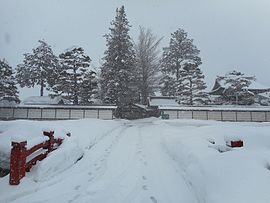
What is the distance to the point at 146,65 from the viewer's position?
4081 centimetres

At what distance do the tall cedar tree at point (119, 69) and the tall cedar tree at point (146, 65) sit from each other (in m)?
5.72

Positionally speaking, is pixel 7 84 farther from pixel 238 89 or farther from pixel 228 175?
pixel 228 175

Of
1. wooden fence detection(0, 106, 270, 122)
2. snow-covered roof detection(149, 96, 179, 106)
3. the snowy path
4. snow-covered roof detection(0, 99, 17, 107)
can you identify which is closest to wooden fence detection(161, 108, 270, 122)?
wooden fence detection(0, 106, 270, 122)

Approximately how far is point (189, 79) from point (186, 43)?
42.8 ft

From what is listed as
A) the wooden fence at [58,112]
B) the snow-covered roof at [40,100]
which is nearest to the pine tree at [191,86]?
the wooden fence at [58,112]

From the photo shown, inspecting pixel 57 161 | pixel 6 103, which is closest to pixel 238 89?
pixel 6 103

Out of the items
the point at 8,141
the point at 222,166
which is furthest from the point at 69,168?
the point at 222,166

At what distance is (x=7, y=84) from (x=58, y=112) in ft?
30.4

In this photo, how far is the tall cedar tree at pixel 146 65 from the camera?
40562 mm

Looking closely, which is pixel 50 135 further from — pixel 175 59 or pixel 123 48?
pixel 175 59

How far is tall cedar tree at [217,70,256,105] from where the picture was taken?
3488 centimetres

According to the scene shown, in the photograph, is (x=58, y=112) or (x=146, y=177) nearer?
(x=146, y=177)

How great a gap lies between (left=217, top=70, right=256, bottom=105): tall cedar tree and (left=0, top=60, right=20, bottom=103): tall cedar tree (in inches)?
1171

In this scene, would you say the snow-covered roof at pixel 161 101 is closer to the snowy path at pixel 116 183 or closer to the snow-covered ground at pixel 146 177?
the snow-covered ground at pixel 146 177
